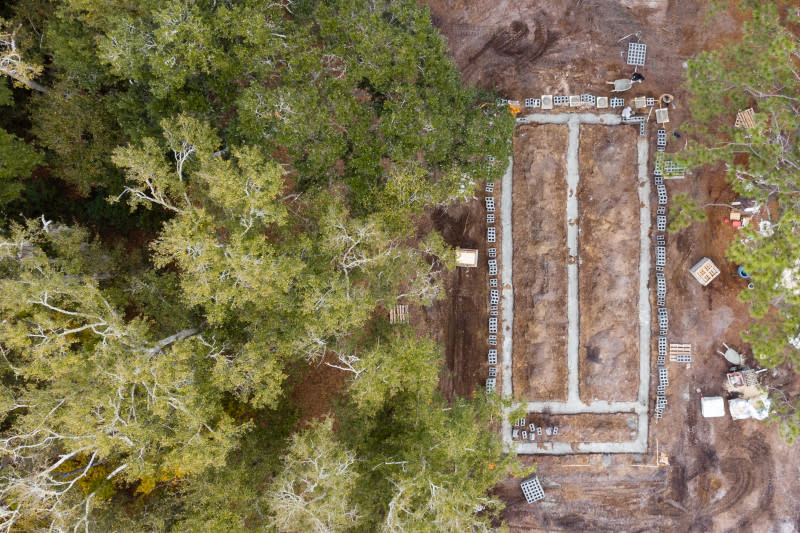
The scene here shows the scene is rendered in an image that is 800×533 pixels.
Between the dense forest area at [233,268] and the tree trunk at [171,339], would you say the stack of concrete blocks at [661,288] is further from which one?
the tree trunk at [171,339]

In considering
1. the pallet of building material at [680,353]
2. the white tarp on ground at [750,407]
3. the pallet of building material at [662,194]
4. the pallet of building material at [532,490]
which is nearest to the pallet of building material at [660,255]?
the pallet of building material at [662,194]

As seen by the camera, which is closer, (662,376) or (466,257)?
(466,257)

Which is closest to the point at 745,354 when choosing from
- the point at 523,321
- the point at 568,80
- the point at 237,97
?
the point at 523,321

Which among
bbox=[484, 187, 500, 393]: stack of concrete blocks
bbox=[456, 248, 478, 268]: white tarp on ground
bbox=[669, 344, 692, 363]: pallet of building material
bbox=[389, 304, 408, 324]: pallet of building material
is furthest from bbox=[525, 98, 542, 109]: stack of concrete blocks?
bbox=[669, 344, 692, 363]: pallet of building material

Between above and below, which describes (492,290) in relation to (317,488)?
above

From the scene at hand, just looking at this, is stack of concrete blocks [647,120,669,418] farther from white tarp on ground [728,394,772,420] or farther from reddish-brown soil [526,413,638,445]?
white tarp on ground [728,394,772,420]

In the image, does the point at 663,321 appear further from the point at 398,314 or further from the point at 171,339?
the point at 171,339

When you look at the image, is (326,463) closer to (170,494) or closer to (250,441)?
(250,441)

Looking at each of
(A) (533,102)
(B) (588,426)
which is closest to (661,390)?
(B) (588,426)
